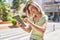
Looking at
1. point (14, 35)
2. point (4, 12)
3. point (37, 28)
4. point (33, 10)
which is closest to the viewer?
point (37, 28)

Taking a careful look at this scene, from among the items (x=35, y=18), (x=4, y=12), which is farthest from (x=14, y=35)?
(x=4, y=12)

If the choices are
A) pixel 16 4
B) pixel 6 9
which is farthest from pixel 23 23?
pixel 16 4

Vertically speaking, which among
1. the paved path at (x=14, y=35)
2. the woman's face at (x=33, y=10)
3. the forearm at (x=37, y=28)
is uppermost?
the woman's face at (x=33, y=10)

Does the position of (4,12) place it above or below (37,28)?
below

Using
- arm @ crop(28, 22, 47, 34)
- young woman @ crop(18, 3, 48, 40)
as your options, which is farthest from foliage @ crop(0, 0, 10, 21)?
arm @ crop(28, 22, 47, 34)

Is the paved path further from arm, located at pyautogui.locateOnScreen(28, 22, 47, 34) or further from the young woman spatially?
arm, located at pyautogui.locateOnScreen(28, 22, 47, 34)

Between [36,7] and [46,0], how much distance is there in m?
60.3

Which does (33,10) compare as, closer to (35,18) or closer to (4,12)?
(35,18)

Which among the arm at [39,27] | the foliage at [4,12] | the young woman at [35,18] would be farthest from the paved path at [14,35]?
the foliage at [4,12]

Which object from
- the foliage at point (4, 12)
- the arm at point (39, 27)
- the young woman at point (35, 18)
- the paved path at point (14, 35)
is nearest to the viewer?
the arm at point (39, 27)

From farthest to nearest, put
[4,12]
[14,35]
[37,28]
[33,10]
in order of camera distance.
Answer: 1. [4,12]
2. [14,35]
3. [33,10]
4. [37,28]

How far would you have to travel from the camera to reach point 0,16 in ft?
107

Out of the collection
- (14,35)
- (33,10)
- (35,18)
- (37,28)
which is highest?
(33,10)

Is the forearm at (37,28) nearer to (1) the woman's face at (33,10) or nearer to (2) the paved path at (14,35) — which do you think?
(1) the woman's face at (33,10)
